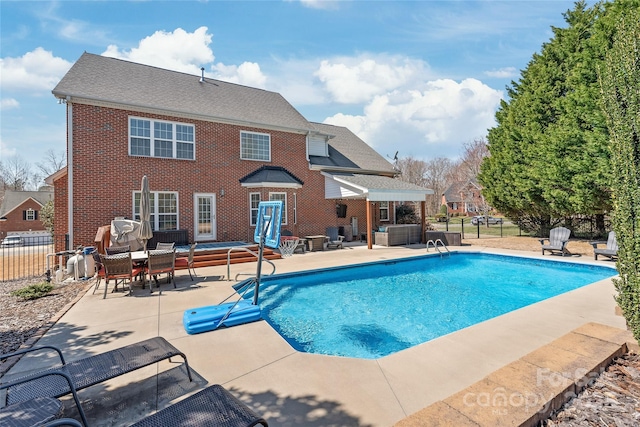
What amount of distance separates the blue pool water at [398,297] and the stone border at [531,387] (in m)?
2.40

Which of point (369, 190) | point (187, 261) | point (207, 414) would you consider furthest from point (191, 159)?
point (207, 414)

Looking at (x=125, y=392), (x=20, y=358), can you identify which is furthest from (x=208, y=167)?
(x=125, y=392)

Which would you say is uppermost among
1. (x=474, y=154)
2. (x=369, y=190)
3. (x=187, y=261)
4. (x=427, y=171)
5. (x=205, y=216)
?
(x=427, y=171)

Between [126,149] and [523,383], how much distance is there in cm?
1476

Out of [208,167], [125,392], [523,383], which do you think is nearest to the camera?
[523,383]

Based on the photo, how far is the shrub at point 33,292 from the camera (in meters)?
7.25

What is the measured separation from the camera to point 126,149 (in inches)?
496

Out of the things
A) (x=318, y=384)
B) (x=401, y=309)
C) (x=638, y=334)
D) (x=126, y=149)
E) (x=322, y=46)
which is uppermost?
(x=322, y=46)

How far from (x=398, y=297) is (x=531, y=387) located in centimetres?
559

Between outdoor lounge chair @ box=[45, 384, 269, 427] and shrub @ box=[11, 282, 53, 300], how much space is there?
7660 mm

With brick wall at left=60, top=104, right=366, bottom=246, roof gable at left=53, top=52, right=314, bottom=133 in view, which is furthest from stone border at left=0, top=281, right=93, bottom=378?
roof gable at left=53, top=52, right=314, bottom=133

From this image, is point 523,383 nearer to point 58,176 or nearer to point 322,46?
point 322,46

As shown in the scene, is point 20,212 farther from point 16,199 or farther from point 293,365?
point 293,365

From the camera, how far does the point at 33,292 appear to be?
7.36m
